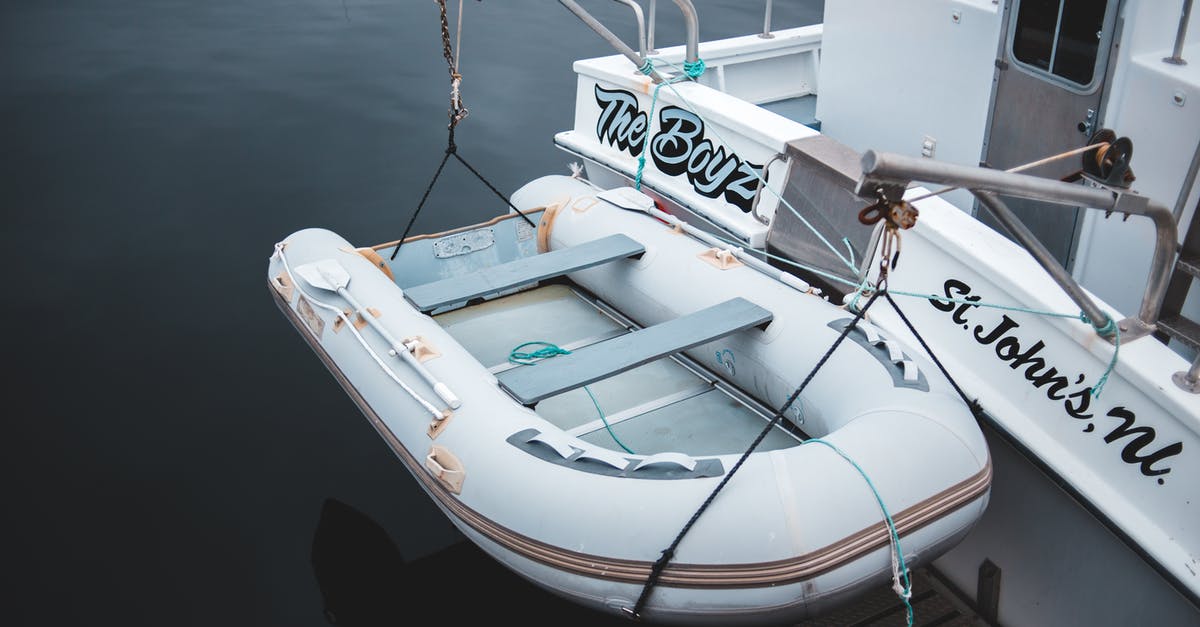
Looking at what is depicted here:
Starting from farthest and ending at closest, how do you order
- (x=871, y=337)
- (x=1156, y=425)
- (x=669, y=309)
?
(x=669, y=309), (x=871, y=337), (x=1156, y=425)

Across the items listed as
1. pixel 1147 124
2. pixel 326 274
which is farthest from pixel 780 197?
pixel 326 274

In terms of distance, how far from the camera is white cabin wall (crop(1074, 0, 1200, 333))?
2.88 meters

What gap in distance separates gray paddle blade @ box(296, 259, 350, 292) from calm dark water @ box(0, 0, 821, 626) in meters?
1.00

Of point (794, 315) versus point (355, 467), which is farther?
point (355, 467)

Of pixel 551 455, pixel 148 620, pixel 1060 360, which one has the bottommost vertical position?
pixel 148 620

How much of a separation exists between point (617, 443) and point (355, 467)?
149cm

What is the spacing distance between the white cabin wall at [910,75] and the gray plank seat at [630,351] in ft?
3.90

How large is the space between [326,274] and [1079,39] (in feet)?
8.97

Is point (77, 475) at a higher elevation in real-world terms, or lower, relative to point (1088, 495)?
lower

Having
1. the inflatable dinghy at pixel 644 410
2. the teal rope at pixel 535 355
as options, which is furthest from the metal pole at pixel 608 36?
the teal rope at pixel 535 355

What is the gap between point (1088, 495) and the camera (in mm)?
2775

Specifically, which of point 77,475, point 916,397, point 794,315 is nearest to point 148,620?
point 77,475

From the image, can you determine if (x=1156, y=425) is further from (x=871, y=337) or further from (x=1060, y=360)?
(x=871, y=337)

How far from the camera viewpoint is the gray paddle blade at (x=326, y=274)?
3.61m
